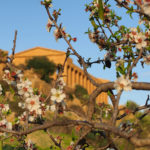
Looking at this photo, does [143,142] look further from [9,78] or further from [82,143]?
[9,78]

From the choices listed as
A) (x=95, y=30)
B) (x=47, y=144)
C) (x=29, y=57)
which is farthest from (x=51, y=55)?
(x=95, y=30)

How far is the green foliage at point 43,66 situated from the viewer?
49719 millimetres

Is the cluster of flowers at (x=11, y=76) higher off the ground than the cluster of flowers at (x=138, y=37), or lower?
lower

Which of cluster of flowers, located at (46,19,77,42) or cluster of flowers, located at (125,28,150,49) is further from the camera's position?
cluster of flowers, located at (46,19,77,42)

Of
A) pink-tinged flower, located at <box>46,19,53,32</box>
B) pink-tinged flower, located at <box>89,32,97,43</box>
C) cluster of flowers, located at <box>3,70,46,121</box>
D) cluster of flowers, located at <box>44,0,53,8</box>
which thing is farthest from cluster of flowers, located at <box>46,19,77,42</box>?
cluster of flowers, located at <box>3,70,46,121</box>

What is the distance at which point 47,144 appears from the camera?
12.6m

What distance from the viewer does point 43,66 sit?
51062mm

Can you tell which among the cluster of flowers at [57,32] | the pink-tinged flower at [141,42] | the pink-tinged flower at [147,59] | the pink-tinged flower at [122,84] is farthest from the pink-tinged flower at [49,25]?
the pink-tinged flower at [122,84]

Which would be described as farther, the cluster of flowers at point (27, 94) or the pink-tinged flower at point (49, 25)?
the pink-tinged flower at point (49, 25)

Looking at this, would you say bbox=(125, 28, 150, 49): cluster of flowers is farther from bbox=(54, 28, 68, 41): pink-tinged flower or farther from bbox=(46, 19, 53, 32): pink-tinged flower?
bbox=(46, 19, 53, 32): pink-tinged flower

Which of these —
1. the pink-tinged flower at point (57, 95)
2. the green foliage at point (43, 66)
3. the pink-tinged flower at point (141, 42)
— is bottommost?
the pink-tinged flower at point (57, 95)

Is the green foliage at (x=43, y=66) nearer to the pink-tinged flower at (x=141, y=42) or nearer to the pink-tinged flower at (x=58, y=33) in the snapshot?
the pink-tinged flower at (x=58, y=33)

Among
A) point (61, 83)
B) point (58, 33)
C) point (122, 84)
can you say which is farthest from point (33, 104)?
point (58, 33)

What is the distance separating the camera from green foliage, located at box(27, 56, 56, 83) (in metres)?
49.7
